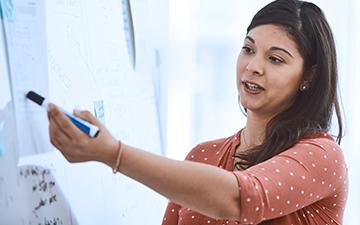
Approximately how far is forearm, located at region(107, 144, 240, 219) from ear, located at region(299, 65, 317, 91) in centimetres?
43

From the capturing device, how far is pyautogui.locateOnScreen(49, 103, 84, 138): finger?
0.81 metres

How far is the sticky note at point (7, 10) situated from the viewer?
1.00 metres

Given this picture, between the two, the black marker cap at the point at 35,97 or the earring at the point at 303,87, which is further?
the earring at the point at 303,87

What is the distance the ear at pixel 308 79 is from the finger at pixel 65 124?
2.11 ft

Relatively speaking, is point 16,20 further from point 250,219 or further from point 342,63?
point 342,63

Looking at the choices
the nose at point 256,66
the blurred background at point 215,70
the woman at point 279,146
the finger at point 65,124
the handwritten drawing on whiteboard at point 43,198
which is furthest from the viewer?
the blurred background at point 215,70

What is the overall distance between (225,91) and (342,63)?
43cm

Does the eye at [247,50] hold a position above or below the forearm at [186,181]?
above

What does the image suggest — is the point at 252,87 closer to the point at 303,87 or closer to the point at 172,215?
the point at 303,87

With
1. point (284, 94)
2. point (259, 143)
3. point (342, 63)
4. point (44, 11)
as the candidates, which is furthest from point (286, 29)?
point (342, 63)

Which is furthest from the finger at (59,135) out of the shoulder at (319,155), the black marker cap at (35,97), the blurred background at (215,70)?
the blurred background at (215,70)

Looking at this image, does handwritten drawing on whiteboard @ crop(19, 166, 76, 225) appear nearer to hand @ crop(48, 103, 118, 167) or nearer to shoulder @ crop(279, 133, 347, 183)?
hand @ crop(48, 103, 118, 167)

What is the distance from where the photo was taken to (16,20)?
1.03 m

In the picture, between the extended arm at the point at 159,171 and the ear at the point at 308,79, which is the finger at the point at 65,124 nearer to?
the extended arm at the point at 159,171
